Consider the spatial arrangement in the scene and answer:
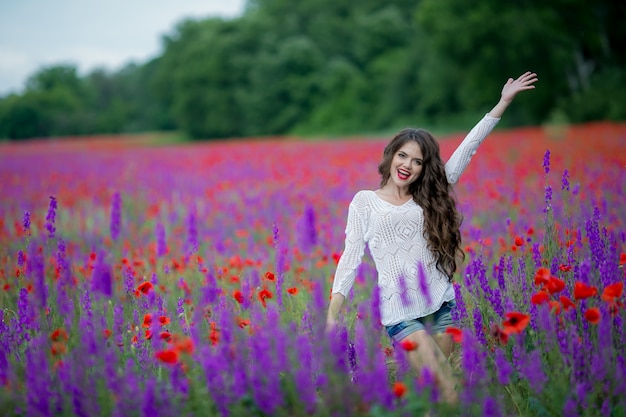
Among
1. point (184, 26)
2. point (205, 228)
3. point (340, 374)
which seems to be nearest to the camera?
point (340, 374)

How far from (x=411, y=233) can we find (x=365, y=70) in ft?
145

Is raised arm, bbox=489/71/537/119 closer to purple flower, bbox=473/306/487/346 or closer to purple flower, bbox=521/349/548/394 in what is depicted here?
purple flower, bbox=473/306/487/346

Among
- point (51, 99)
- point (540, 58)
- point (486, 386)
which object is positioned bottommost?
point (486, 386)

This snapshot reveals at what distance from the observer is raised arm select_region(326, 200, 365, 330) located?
276 centimetres

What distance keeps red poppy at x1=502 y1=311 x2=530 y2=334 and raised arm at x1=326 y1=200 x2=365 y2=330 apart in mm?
838

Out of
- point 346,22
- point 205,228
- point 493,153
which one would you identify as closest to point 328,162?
point 493,153

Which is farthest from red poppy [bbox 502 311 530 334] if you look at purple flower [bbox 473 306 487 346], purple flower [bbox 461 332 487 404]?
purple flower [bbox 473 306 487 346]

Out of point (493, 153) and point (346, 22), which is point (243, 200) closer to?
point (493, 153)

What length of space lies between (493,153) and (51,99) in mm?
57978

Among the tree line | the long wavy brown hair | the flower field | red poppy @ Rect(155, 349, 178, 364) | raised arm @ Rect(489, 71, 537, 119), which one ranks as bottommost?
the flower field

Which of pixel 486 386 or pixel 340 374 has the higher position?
pixel 340 374

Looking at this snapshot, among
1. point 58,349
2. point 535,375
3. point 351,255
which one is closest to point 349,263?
point 351,255

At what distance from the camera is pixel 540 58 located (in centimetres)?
2605

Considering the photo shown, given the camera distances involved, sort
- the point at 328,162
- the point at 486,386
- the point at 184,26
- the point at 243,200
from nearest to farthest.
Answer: the point at 486,386, the point at 243,200, the point at 328,162, the point at 184,26
